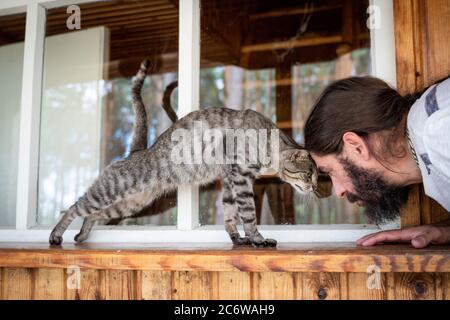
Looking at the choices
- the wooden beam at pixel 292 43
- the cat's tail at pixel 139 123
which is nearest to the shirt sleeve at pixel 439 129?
the cat's tail at pixel 139 123

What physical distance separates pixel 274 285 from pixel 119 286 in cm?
64

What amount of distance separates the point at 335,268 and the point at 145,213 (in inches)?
64.1

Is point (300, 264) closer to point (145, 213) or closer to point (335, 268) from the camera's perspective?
point (335, 268)

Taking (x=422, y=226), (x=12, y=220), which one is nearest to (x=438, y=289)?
(x=422, y=226)

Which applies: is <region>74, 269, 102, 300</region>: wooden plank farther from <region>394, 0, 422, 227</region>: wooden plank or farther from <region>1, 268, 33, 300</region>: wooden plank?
<region>394, 0, 422, 227</region>: wooden plank

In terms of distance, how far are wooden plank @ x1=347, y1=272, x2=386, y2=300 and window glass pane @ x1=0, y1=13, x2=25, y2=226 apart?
213cm

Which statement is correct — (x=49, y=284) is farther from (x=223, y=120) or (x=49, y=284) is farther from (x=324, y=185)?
(x=324, y=185)

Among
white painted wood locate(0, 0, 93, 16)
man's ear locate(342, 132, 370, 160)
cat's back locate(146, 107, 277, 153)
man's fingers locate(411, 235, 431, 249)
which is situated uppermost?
white painted wood locate(0, 0, 93, 16)

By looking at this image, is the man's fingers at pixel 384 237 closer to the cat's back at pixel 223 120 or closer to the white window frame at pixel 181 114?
the white window frame at pixel 181 114

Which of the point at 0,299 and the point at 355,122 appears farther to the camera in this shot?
the point at 0,299

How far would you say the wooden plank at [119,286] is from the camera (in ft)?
5.92

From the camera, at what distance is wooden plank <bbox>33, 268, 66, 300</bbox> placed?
6.16 ft

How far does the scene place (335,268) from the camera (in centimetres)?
145

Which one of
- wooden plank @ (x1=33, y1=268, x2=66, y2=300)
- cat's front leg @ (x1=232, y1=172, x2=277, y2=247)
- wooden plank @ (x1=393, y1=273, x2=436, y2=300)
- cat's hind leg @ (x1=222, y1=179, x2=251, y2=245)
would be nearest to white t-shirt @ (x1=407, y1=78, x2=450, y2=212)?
wooden plank @ (x1=393, y1=273, x2=436, y2=300)
